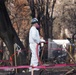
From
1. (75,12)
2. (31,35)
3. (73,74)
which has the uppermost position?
(31,35)

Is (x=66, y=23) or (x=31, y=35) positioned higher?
(x=31, y=35)

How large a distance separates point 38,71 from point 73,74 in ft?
4.01

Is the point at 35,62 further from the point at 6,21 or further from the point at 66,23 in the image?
the point at 66,23

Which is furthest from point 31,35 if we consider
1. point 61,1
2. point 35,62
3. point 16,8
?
point 61,1

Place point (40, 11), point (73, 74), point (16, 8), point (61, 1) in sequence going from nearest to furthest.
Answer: point (73, 74), point (40, 11), point (16, 8), point (61, 1)

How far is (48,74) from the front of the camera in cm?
1107

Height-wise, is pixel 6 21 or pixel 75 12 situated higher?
pixel 6 21

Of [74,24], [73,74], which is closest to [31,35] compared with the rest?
[73,74]

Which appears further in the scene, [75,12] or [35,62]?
[75,12]

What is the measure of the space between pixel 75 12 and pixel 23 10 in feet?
33.8

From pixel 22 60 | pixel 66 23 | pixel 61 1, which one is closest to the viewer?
pixel 22 60

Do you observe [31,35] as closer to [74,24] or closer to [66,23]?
[74,24]

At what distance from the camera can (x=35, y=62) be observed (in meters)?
10.8

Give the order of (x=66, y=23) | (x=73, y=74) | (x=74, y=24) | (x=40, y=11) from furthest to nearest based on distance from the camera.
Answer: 1. (x=66, y=23)
2. (x=74, y=24)
3. (x=40, y=11)
4. (x=73, y=74)
